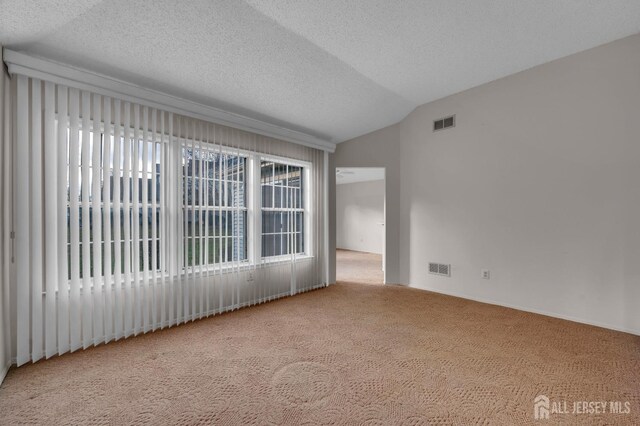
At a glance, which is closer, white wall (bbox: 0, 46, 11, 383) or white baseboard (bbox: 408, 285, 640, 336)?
white wall (bbox: 0, 46, 11, 383)

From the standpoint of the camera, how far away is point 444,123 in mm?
4707

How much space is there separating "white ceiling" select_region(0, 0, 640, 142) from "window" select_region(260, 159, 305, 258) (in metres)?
0.90

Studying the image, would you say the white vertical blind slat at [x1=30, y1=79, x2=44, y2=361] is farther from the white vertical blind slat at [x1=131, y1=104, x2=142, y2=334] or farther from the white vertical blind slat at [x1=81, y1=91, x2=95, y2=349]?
the white vertical blind slat at [x1=131, y1=104, x2=142, y2=334]

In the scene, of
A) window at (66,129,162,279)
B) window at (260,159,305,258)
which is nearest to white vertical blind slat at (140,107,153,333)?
window at (66,129,162,279)

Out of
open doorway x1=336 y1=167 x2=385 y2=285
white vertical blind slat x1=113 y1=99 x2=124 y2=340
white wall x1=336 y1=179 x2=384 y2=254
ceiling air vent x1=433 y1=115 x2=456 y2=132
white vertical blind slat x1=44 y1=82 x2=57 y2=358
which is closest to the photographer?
white vertical blind slat x1=44 y1=82 x2=57 y2=358

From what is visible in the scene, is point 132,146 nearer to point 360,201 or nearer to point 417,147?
point 417,147

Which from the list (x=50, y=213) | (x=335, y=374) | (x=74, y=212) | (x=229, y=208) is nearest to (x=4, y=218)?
(x=50, y=213)

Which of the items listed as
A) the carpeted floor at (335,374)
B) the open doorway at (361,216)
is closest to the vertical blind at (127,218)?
the carpeted floor at (335,374)

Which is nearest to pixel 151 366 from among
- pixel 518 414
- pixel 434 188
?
pixel 518 414

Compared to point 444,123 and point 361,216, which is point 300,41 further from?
point 361,216

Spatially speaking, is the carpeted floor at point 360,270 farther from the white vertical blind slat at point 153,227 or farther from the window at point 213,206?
the white vertical blind slat at point 153,227

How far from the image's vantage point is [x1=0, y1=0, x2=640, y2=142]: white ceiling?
7.27 ft

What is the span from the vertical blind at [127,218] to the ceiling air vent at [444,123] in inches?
103

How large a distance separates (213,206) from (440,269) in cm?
367
